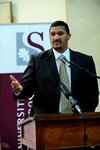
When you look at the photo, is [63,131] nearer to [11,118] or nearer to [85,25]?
[11,118]

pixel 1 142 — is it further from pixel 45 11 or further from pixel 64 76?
pixel 45 11

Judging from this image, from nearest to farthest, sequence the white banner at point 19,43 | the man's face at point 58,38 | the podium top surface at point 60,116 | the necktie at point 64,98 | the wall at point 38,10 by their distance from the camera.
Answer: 1. the podium top surface at point 60,116
2. the necktie at point 64,98
3. the man's face at point 58,38
4. the white banner at point 19,43
5. the wall at point 38,10

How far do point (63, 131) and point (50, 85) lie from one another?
754 mm

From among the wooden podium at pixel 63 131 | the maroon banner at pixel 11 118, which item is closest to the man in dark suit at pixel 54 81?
the wooden podium at pixel 63 131

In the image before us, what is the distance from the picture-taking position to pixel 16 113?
4.05 meters

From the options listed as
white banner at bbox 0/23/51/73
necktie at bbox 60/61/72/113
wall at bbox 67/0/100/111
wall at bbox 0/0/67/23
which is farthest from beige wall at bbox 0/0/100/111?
necktie at bbox 60/61/72/113

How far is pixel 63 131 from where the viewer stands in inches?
69.1

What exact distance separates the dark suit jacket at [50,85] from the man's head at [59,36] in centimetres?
12

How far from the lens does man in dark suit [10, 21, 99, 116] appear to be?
95.4 inches

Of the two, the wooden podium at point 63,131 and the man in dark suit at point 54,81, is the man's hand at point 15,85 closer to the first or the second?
the man in dark suit at point 54,81

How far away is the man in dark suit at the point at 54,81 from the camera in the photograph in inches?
95.4

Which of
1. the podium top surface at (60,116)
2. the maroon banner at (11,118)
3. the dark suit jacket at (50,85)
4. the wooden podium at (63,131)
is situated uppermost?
the dark suit jacket at (50,85)

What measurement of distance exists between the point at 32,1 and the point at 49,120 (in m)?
3.71

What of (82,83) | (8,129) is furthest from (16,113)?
(82,83)
